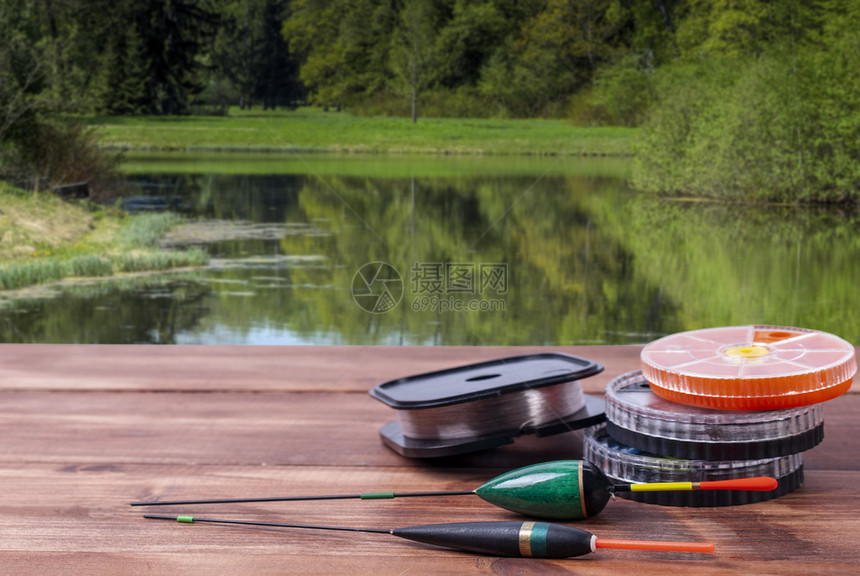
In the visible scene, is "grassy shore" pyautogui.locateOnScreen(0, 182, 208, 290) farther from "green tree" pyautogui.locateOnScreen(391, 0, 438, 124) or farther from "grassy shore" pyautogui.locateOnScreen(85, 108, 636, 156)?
"green tree" pyautogui.locateOnScreen(391, 0, 438, 124)

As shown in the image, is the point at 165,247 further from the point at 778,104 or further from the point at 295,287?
the point at 778,104

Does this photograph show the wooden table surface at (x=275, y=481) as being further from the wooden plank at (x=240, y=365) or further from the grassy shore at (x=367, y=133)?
the grassy shore at (x=367, y=133)

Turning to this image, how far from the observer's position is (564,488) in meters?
0.31

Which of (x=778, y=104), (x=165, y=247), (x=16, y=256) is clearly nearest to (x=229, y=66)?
(x=165, y=247)

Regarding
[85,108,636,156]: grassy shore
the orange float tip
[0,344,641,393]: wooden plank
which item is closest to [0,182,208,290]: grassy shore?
[85,108,636,156]: grassy shore

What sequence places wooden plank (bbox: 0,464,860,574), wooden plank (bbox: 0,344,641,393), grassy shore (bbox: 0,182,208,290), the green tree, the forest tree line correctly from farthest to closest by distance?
the green tree
the forest tree line
grassy shore (bbox: 0,182,208,290)
wooden plank (bbox: 0,344,641,393)
wooden plank (bbox: 0,464,860,574)

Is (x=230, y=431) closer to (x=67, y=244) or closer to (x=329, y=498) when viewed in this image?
(x=329, y=498)

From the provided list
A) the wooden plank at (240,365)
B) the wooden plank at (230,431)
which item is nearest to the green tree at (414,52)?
the wooden plank at (240,365)

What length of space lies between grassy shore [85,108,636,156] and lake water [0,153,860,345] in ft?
1.78

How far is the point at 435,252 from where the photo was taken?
21.9 ft

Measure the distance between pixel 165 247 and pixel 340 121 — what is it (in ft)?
6.69

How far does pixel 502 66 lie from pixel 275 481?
5.35 metres

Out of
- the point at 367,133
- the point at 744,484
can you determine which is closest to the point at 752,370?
the point at 744,484

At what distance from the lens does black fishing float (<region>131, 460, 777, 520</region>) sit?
307 mm
